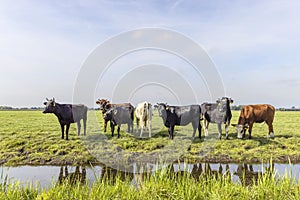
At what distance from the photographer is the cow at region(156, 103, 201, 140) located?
37.8 feet

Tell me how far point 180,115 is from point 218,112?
1.68 meters

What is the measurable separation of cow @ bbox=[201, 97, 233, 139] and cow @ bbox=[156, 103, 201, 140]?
2.04 feet

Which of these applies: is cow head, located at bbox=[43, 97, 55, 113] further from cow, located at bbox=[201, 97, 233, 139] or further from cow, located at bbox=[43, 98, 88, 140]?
cow, located at bbox=[201, 97, 233, 139]

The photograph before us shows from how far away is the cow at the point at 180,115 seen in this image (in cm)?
1153

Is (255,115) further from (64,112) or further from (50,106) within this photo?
(50,106)

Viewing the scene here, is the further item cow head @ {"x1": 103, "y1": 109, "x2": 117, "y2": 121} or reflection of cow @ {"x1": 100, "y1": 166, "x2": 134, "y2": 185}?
cow head @ {"x1": 103, "y1": 109, "x2": 117, "y2": 121}

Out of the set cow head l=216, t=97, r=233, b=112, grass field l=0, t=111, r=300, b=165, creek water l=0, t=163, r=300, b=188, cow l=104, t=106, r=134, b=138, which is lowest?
creek water l=0, t=163, r=300, b=188

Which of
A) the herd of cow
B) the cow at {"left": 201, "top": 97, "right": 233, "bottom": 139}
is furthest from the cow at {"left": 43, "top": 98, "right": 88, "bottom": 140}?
the cow at {"left": 201, "top": 97, "right": 233, "bottom": 139}

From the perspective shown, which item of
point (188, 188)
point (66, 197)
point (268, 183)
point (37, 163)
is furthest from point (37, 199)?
point (37, 163)

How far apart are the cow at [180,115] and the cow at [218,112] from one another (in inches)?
24.5

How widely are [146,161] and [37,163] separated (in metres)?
3.63

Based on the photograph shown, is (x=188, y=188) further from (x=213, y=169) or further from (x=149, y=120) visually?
(x=149, y=120)

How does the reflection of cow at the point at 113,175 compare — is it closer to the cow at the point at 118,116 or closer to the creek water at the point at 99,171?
the creek water at the point at 99,171

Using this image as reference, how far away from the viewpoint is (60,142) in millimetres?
10617
